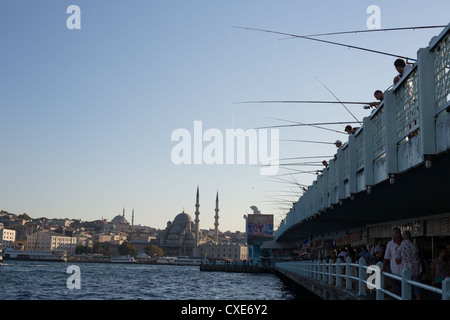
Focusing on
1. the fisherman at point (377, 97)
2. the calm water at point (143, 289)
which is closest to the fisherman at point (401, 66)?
the fisherman at point (377, 97)

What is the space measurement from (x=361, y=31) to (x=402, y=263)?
4.83m

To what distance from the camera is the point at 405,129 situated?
1214 centimetres

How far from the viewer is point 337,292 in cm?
1648

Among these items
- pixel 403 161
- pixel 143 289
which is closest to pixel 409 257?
pixel 403 161

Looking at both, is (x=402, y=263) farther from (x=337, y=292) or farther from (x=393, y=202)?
(x=393, y=202)

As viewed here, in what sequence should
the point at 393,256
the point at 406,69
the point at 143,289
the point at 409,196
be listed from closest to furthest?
the point at 393,256
the point at 406,69
the point at 409,196
the point at 143,289

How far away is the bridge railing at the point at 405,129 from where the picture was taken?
32.8 ft

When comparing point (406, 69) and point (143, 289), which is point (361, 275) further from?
point (143, 289)

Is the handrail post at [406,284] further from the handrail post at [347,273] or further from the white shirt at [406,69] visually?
the handrail post at [347,273]

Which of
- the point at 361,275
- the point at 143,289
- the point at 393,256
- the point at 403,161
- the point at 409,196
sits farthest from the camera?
the point at 143,289

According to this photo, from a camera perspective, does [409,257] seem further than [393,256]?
No

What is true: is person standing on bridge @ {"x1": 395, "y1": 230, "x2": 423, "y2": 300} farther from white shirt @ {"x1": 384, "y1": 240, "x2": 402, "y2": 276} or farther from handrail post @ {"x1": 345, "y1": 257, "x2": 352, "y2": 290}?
handrail post @ {"x1": 345, "y1": 257, "x2": 352, "y2": 290}

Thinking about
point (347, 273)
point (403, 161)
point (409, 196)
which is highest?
point (403, 161)

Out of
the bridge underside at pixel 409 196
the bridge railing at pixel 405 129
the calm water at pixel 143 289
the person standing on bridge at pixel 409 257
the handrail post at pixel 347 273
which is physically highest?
A: the bridge railing at pixel 405 129
